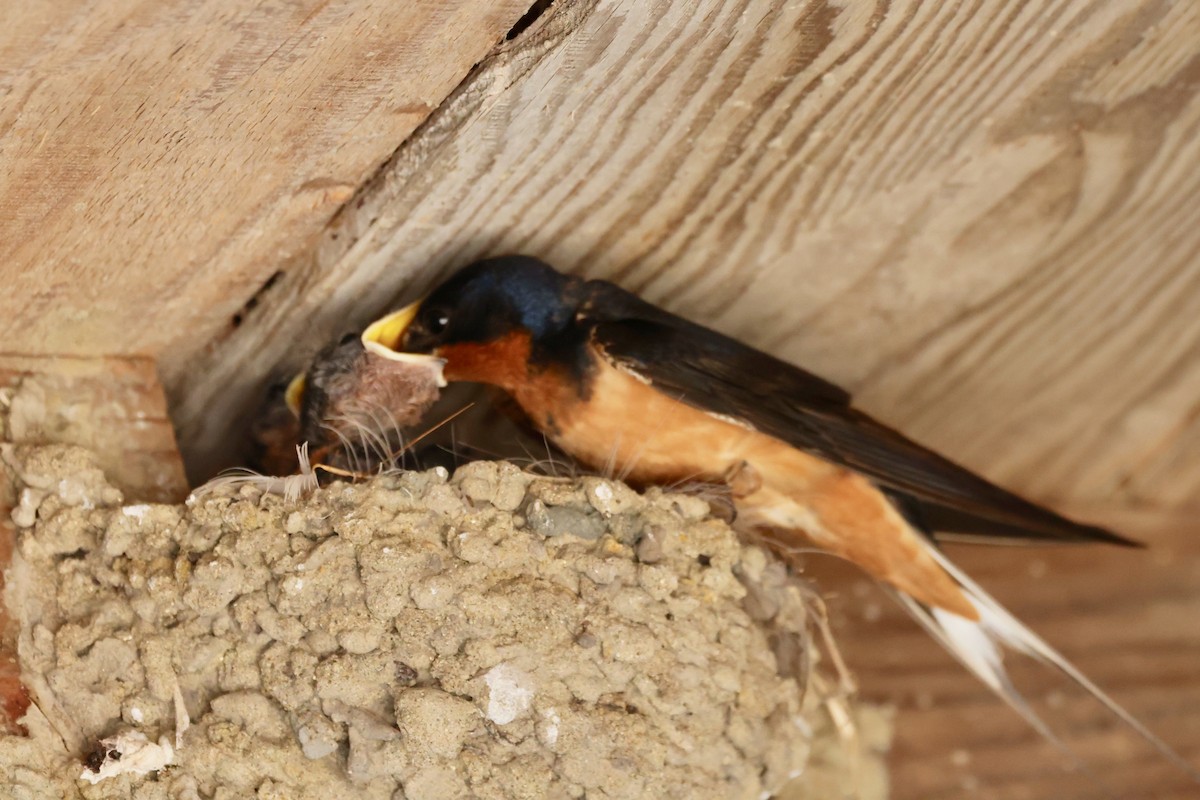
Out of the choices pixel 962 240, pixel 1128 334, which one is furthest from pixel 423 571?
pixel 1128 334

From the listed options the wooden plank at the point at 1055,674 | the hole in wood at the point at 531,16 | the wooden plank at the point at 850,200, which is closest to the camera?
the hole in wood at the point at 531,16

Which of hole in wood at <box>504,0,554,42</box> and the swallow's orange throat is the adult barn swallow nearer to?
Answer: the swallow's orange throat

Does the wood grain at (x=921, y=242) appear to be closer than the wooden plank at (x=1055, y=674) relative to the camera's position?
Yes

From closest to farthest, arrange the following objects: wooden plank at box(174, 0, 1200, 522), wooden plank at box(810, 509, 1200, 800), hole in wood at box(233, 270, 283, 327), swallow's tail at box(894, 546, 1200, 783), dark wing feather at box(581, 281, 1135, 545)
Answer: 1. wooden plank at box(174, 0, 1200, 522)
2. hole in wood at box(233, 270, 283, 327)
3. dark wing feather at box(581, 281, 1135, 545)
4. swallow's tail at box(894, 546, 1200, 783)
5. wooden plank at box(810, 509, 1200, 800)

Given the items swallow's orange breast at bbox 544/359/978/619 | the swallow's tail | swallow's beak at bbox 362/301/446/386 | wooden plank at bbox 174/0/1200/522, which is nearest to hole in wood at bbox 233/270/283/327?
wooden plank at bbox 174/0/1200/522

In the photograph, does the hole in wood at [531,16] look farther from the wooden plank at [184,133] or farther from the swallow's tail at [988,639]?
the swallow's tail at [988,639]

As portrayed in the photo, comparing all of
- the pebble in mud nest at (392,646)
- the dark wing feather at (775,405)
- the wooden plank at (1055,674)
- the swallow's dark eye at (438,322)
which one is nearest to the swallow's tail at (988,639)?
the wooden plank at (1055,674)

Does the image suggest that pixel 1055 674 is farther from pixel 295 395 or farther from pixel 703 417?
pixel 295 395
